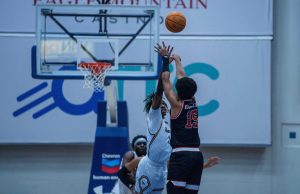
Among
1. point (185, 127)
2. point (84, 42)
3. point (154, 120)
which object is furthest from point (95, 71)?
point (185, 127)

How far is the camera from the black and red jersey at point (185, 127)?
18.9 feet

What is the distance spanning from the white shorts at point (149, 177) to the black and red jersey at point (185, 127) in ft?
1.37

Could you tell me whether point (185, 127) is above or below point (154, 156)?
above

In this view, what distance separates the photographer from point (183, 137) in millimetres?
5754

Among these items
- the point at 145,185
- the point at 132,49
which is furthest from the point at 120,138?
the point at 145,185

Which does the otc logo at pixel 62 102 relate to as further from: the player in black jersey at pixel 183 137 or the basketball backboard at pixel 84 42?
the player in black jersey at pixel 183 137

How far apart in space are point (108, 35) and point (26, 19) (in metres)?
1.87

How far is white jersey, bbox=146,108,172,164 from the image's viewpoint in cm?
599

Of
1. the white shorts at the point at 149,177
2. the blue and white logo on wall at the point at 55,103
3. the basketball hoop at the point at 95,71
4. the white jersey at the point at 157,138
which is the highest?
the basketball hoop at the point at 95,71

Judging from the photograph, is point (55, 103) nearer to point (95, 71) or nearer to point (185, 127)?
point (95, 71)

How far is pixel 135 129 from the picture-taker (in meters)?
9.02

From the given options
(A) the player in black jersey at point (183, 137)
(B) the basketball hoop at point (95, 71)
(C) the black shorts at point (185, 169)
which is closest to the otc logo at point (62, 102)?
(B) the basketball hoop at point (95, 71)

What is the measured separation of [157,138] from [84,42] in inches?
77.8

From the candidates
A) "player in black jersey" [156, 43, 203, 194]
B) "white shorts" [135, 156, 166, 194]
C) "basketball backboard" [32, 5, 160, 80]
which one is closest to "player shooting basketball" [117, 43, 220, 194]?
"white shorts" [135, 156, 166, 194]
